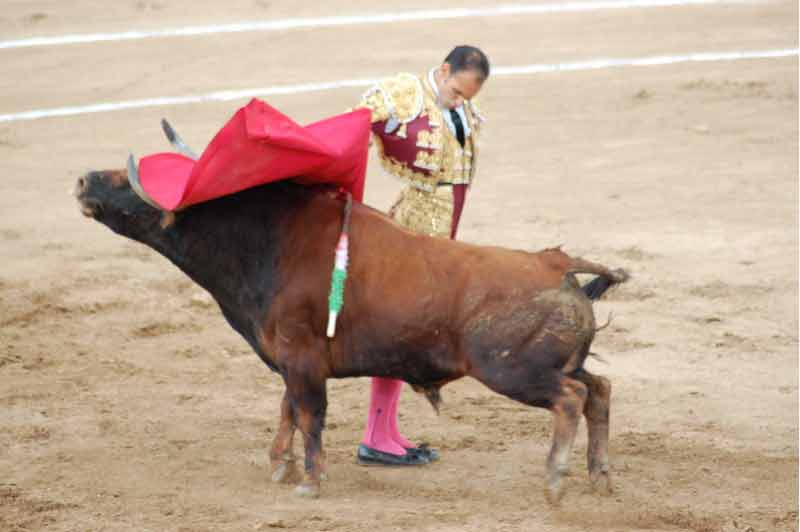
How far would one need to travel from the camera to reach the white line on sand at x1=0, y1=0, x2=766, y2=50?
42.6 ft

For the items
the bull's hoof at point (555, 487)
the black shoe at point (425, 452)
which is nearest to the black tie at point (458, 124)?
the black shoe at point (425, 452)

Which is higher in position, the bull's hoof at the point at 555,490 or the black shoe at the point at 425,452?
the bull's hoof at the point at 555,490

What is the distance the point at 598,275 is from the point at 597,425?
564mm

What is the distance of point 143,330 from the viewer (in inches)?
308

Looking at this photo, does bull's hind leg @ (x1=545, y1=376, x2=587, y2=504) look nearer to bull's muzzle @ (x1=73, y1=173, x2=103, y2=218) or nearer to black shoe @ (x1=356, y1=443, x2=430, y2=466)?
black shoe @ (x1=356, y1=443, x2=430, y2=466)

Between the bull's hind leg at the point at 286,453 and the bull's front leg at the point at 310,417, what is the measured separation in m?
0.10

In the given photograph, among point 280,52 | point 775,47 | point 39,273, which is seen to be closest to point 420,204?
point 39,273

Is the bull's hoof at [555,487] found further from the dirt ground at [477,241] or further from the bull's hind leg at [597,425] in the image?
the bull's hind leg at [597,425]

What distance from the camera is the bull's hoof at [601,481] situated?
573 centimetres

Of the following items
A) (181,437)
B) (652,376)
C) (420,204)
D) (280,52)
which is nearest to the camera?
(420,204)

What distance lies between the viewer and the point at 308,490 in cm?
564

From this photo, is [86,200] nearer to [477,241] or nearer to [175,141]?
[175,141]

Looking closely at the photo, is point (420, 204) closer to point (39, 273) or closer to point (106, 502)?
point (106, 502)

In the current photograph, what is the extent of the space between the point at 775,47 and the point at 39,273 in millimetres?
7263
